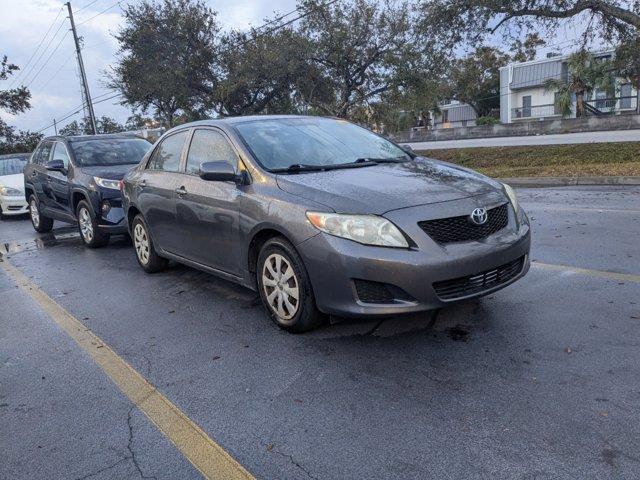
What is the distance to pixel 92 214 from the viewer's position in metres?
8.27

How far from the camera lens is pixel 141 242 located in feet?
21.3

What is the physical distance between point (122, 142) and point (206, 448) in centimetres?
783

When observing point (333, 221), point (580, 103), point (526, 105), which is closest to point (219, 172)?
point (333, 221)

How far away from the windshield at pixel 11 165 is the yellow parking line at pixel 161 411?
11.0 m

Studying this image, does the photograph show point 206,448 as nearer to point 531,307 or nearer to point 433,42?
point 531,307

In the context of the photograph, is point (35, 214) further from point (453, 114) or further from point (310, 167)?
point (453, 114)

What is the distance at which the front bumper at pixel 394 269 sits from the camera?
3492mm

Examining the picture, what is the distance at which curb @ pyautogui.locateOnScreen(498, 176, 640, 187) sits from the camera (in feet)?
42.0

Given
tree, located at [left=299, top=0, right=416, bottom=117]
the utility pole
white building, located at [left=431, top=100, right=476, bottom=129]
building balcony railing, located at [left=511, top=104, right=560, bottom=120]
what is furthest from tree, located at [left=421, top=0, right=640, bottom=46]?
white building, located at [left=431, top=100, right=476, bottom=129]

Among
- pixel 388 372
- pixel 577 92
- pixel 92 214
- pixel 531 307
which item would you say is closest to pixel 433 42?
pixel 92 214

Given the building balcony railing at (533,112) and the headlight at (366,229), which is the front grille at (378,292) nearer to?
the headlight at (366,229)

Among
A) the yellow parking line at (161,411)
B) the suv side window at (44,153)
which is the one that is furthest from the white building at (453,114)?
the yellow parking line at (161,411)

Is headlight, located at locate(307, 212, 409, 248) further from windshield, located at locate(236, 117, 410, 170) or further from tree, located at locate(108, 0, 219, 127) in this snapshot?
tree, located at locate(108, 0, 219, 127)

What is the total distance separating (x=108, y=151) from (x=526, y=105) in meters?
50.0
